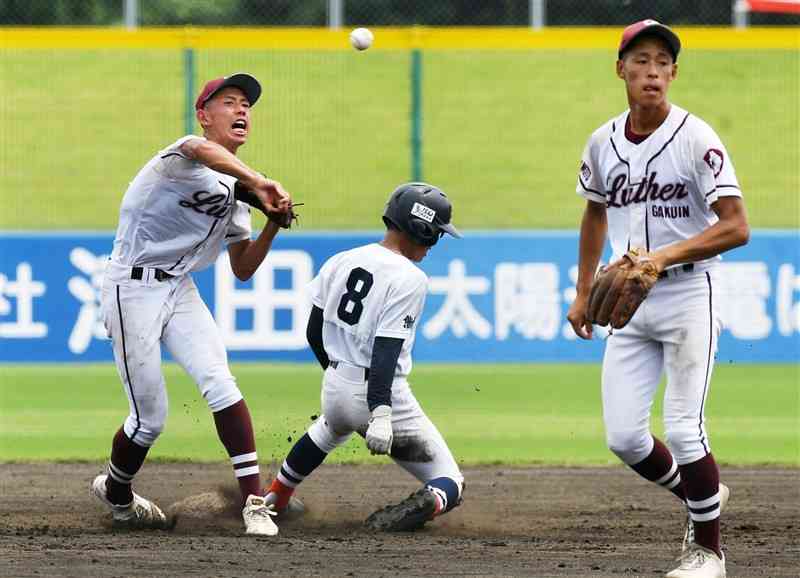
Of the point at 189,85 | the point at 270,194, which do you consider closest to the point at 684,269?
the point at 270,194

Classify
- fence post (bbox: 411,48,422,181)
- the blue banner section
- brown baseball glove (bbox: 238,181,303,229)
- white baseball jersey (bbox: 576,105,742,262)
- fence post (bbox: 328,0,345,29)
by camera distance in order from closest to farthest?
white baseball jersey (bbox: 576,105,742,262), brown baseball glove (bbox: 238,181,303,229), the blue banner section, fence post (bbox: 411,48,422,181), fence post (bbox: 328,0,345,29)

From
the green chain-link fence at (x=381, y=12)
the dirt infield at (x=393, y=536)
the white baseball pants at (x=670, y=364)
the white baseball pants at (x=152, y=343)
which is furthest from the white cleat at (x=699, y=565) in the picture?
the green chain-link fence at (x=381, y=12)

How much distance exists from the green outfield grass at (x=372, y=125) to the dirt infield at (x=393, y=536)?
11977 mm

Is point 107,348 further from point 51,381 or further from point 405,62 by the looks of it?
point 405,62

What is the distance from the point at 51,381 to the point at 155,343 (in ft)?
20.9

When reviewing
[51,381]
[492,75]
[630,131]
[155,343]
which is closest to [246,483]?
[155,343]

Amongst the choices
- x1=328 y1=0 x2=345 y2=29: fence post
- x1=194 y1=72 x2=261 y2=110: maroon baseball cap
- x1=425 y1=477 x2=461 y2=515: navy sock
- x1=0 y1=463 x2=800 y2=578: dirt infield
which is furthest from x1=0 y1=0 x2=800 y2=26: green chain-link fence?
x1=425 y1=477 x2=461 y2=515: navy sock

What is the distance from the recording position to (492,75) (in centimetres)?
2470

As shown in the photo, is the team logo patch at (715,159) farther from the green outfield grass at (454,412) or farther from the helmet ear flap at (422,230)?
the green outfield grass at (454,412)

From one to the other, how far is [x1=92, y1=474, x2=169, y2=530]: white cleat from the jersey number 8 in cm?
130

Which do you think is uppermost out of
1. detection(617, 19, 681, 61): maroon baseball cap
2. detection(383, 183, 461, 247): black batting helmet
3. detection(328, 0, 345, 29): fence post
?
detection(328, 0, 345, 29): fence post

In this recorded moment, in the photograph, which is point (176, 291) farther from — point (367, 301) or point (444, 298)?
point (444, 298)

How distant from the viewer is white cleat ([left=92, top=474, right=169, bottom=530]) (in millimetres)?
6945

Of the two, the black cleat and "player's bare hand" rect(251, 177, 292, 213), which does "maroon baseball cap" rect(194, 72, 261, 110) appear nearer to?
"player's bare hand" rect(251, 177, 292, 213)
